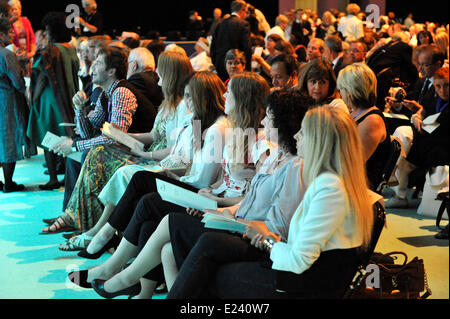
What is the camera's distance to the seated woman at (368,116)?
3.29 metres

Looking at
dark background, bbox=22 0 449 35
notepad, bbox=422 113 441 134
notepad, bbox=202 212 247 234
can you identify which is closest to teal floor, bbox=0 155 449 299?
notepad, bbox=422 113 441 134

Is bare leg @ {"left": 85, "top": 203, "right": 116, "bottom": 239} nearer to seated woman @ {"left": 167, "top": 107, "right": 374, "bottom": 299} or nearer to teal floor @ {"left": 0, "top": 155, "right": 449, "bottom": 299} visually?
teal floor @ {"left": 0, "top": 155, "right": 449, "bottom": 299}

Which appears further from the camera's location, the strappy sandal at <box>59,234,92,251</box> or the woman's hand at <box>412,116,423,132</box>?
the woman's hand at <box>412,116,423,132</box>

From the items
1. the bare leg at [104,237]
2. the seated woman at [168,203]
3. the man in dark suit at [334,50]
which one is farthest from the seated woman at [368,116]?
the man in dark suit at [334,50]

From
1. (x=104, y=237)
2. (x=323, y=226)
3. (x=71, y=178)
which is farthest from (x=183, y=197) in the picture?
(x=71, y=178)

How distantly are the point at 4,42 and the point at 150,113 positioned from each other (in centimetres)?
208

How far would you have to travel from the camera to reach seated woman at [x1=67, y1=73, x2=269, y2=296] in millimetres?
3078

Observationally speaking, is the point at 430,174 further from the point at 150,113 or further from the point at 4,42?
the point at 4,42

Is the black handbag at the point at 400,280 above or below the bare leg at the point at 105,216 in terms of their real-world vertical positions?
above

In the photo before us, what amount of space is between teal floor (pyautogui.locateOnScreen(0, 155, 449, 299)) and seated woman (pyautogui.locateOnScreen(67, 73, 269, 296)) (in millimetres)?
391

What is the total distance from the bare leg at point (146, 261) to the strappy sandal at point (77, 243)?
108 cm

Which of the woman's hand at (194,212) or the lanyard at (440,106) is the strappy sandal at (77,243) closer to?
the woman's hand at (194,212)

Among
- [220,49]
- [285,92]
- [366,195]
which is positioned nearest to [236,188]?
Result: [285,92]

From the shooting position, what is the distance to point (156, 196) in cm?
315
